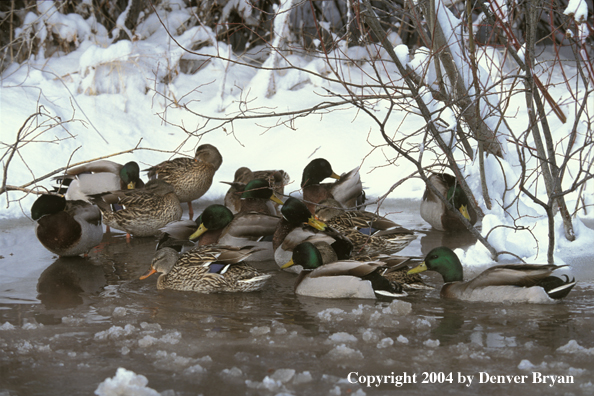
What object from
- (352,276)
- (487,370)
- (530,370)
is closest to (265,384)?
(487,370)

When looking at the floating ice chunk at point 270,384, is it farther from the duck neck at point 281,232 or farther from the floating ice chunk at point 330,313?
the duck neck at point 281,232

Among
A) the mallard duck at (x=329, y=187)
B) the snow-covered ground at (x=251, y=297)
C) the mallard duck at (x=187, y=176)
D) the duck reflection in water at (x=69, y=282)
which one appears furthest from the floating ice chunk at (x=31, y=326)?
the mallard duck at (x=187, y=176)

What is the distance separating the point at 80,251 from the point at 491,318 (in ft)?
11.5

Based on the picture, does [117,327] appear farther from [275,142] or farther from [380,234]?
[275,142]

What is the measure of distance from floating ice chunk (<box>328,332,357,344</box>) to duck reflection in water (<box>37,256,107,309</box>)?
70.8 inches

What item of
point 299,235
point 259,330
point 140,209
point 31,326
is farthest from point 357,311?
point 140,209

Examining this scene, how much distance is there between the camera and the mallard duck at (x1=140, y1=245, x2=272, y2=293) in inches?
188

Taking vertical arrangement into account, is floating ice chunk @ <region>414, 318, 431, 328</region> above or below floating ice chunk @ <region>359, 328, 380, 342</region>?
above

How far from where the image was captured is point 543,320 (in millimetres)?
3932

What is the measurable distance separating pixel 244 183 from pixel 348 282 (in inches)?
119

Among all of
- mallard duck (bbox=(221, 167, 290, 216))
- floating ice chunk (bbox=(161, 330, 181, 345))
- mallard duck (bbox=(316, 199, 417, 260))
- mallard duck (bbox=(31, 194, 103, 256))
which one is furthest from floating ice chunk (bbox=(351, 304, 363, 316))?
mallard duck (bbox=(221, 167, 290, 216))

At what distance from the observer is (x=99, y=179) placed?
7496mm

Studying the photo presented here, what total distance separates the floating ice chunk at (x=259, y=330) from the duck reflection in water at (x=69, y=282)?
1.35 metres

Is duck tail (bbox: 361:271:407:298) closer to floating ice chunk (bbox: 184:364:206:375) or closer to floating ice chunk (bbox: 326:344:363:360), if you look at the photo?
floating ice chunk (bbox: 326:344:363:360)
